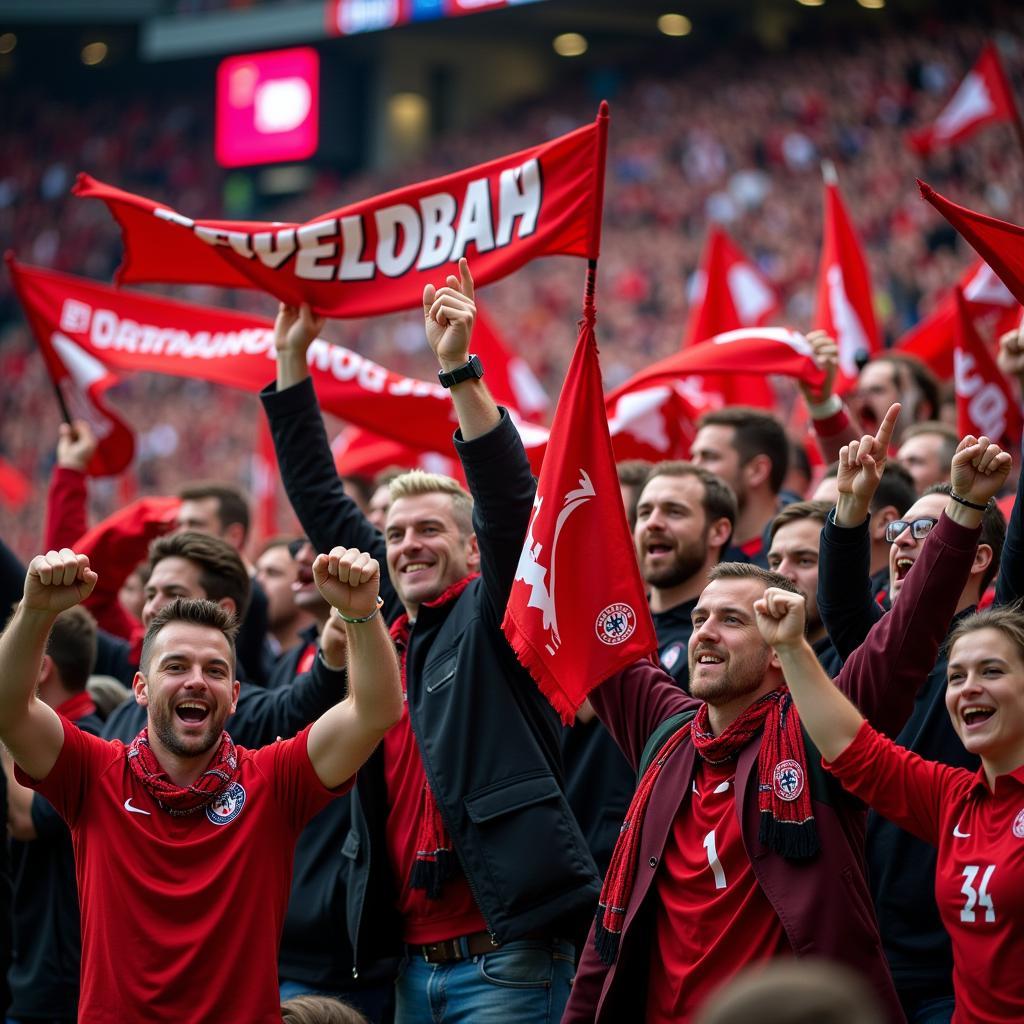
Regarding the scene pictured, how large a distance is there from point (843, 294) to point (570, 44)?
697 inches

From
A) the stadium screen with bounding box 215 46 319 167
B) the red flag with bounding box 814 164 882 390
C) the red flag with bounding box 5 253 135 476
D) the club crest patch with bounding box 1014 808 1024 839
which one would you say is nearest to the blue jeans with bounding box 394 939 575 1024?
the club crest patch with bounding box 1014 808 1024 839

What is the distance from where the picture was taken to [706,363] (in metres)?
5.94

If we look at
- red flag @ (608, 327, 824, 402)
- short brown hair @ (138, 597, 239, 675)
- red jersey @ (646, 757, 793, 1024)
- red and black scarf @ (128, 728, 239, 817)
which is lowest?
red jersey @ (646, 757, 793, 1024)

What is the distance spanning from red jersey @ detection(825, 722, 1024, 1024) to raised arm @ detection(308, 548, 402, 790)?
0.95 meters

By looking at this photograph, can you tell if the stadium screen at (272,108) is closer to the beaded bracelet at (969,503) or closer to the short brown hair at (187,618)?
the short brown hair at (187,618)

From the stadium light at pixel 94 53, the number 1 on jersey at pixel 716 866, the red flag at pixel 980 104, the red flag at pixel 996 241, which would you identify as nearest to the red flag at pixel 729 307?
the red flag at pixel 980 104

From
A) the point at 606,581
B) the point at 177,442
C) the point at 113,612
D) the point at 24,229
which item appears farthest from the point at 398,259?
the point at 24,229

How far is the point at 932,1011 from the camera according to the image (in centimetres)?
365

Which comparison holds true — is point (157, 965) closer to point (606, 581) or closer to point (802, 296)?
point (606, 581)

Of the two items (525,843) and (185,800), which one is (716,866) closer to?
(525,843)

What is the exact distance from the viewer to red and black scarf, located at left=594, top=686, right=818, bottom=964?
3344 mm

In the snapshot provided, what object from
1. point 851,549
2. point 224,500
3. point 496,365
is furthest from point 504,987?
point 496,365

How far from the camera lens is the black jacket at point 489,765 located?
148 inches

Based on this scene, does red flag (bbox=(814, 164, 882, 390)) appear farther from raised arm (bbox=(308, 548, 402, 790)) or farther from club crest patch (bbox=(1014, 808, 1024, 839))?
club crest patch (bbox=(1014, 808, 1024, 839))
